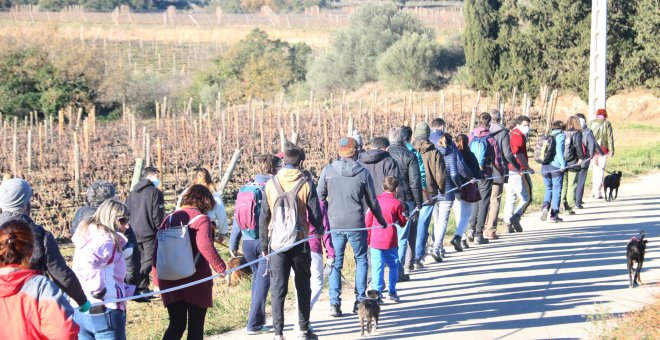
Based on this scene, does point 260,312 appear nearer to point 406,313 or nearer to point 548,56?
point 406,313

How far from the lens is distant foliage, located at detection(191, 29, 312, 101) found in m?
65.9

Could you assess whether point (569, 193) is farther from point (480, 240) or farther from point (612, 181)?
point (480, 240)

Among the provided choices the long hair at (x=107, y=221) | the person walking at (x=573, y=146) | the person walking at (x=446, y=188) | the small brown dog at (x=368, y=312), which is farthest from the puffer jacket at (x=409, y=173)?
the person walking at (x=573, y=146)

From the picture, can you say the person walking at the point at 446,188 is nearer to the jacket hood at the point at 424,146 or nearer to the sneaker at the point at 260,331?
the jacket hood at the point at 424,146

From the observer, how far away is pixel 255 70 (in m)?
66.4

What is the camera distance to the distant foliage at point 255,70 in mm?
65938

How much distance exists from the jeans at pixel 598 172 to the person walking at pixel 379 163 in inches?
345

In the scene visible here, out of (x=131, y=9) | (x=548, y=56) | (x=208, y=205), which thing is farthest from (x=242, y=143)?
(x=131, y=9)

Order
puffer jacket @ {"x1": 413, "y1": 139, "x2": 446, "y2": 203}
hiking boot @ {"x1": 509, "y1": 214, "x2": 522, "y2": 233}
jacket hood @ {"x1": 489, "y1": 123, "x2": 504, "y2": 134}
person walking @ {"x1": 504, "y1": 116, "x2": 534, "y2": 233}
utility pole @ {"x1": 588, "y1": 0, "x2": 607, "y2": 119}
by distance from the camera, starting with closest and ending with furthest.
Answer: puffer jacket @ {"x1": 413, "y1": 139, "x2": 446, "y2": 203} < jacket hood @ {"x1": 489, "y1": 123, "x2": 504, "y2": 134} < person walking @ {"x1": 504, "y1": 116, "x2": 534, "y2": 233} < hiking boot @ {"x1": 509, "y1": 214, "x2": 522, "y2": 233} < utility pole @ {"x1": 588, "y1": 0, "x2": 607, "y2": 119}

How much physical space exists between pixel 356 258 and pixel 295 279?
1306mm

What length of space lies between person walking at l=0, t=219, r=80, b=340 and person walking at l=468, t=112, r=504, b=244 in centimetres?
945

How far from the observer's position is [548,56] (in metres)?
47.0

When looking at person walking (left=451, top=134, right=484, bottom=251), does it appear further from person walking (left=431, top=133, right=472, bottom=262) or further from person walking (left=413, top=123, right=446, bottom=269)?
person walking (left=413, top=123, right=446, bottom=269)

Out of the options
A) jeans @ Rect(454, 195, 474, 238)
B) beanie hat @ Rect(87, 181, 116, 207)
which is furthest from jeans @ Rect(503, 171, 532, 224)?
beanie hat @ Rect(87, 181, 116, 207)
